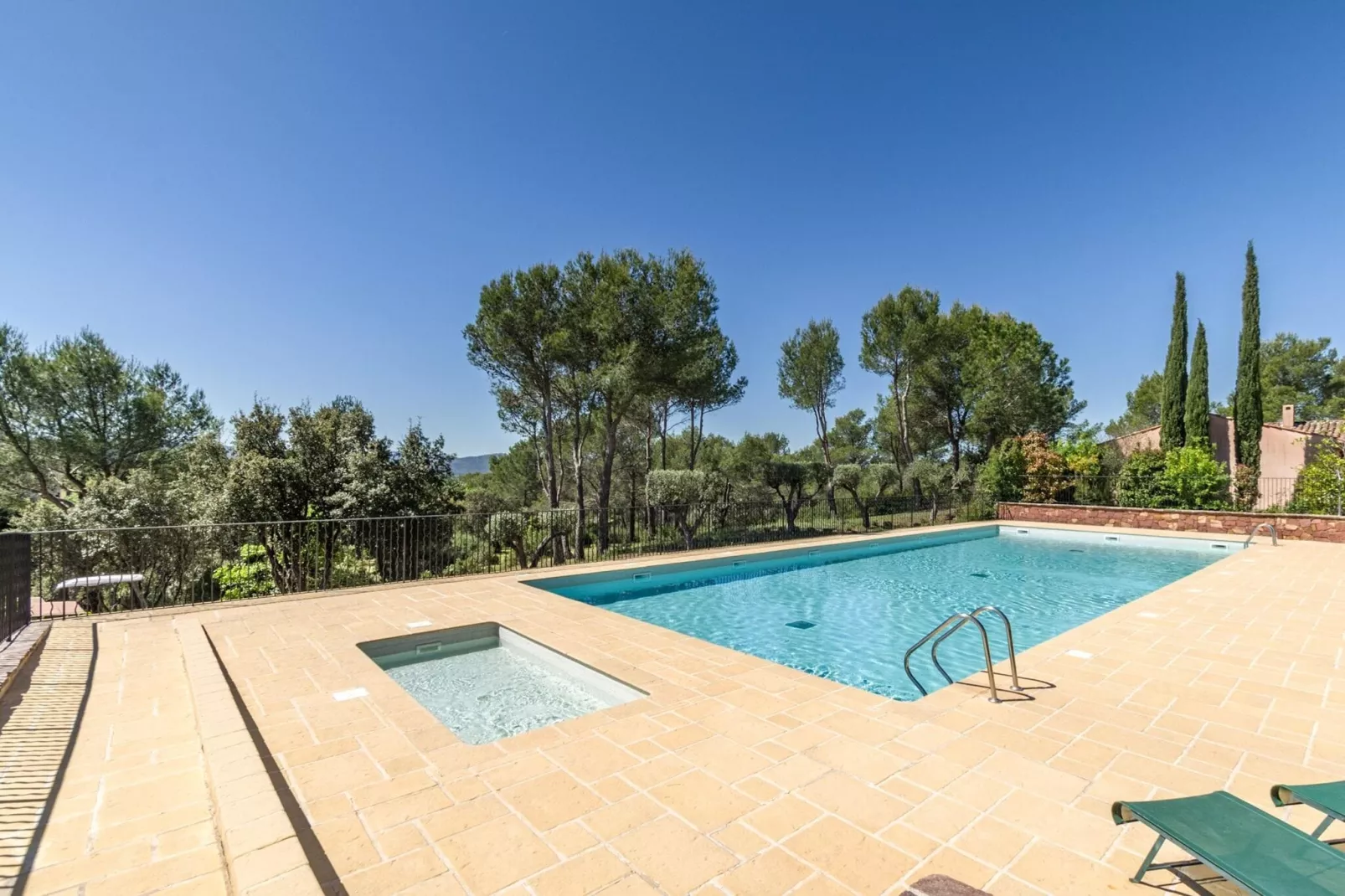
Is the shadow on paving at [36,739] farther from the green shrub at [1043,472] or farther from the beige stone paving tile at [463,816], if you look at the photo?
the green shrub at [1043,472]

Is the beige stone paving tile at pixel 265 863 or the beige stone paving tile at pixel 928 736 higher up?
the beige stone paving tile at pixel 265 863

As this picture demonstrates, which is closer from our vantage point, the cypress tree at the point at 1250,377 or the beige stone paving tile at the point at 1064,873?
the beige stone paving tile at the point at 1064,873

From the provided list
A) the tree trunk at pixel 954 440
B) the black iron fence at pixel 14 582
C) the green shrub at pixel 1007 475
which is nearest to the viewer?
the black iron fence at pixel 14 582

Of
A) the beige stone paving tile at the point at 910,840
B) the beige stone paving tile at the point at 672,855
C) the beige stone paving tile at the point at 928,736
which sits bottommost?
the beige stone paving tile at the point at 928,736

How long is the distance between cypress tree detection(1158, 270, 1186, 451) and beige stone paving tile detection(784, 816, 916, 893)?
23.7m

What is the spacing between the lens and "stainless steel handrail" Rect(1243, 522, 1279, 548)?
11.0 meters

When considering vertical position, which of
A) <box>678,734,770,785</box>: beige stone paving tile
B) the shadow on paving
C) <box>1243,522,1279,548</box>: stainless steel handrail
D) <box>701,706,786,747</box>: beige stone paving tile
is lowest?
<box>1243,522,1279,548</box>: stainless steel handrail

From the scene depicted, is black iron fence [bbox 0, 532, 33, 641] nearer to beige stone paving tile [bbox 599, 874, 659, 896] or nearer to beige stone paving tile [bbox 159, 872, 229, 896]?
beige stone paving tile [bbox 159, 872, 229, 896]

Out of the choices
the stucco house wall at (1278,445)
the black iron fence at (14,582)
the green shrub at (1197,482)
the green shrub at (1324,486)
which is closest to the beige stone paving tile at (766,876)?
the black iron fence at (14,582)

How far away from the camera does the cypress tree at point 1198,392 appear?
62.3 feet

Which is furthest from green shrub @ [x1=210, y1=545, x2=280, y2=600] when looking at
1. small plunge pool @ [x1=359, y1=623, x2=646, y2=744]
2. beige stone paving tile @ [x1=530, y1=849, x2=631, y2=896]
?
beige stone paving tile @ [x1=530, y1=849, x2=631, y2=896]

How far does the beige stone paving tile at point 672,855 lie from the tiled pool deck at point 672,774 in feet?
0.04

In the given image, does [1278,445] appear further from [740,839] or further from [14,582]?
[14,582]

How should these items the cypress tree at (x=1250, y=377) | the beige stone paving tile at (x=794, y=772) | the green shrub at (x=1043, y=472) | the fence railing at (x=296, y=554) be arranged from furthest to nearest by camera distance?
1. the cypress tree at (x=1250, y=377)
2. the green shrub at (x=1043, y=472)
3. the fence railing at (x=296, y=554)
4. the beige stone paving tile at (x=794, y=772)
